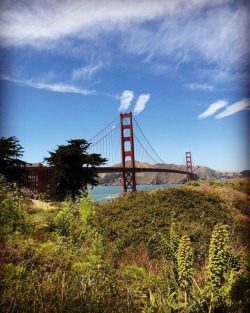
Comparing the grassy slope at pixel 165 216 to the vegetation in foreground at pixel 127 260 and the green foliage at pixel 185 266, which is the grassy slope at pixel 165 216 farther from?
the green foliage at pixel 185 266

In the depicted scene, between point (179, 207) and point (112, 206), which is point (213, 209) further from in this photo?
point (112, 206)

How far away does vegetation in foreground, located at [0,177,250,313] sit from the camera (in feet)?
11.9

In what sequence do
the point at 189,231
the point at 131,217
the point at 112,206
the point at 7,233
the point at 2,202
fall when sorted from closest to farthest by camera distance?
the point at 7,233, the point at 2,202, the point at 189,231, the point at 131,217, the point at 112,206

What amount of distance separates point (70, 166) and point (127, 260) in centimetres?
683

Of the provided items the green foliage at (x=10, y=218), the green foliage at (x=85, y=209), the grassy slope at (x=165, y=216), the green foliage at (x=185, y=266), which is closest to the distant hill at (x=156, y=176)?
the green foliage at (x=185, y=266)

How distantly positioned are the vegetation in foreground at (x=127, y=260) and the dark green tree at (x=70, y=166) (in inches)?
83.8

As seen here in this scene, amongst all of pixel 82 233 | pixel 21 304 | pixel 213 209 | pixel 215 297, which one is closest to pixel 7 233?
pixel 82 233

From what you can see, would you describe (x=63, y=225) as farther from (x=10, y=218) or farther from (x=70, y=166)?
(x=70, y=166)

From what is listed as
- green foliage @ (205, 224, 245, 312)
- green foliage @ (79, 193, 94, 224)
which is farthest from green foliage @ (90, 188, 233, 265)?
green foliage @ (205, 224, 245, 312)

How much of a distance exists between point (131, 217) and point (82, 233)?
2186 mm

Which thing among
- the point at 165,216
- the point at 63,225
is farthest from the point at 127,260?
the point at 165,216

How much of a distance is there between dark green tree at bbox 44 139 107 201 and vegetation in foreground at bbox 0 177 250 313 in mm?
2129

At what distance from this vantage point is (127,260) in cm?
724

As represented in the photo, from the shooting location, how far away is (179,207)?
10719mm
